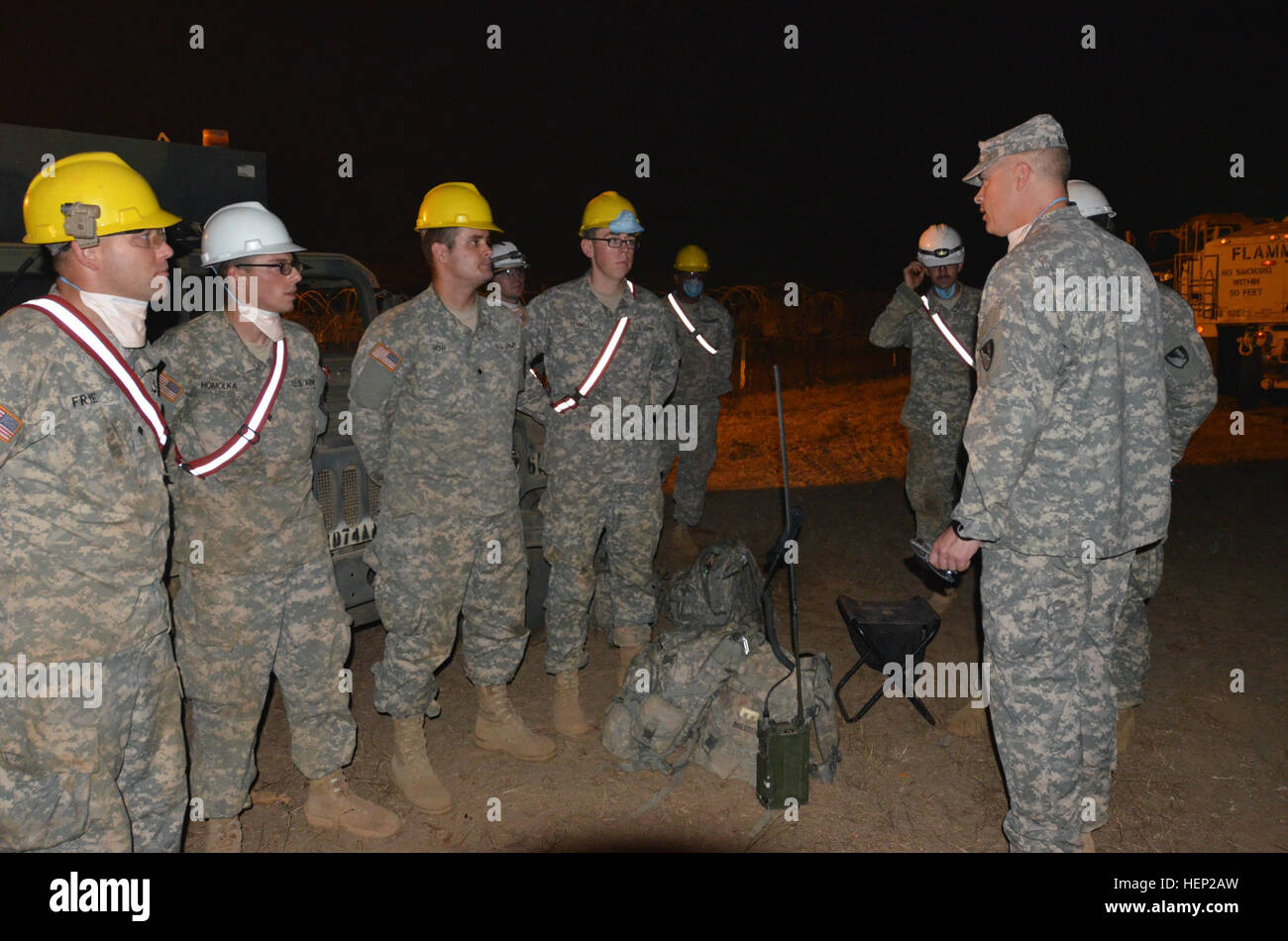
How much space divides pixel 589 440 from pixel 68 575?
2.44 meters

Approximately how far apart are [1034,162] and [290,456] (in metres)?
2.74

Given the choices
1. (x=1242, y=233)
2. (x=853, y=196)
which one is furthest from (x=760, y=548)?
(x=853, y=196)

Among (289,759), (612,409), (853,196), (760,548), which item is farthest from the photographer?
(853,196)

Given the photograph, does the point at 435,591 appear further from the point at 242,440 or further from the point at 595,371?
the point at 595,371

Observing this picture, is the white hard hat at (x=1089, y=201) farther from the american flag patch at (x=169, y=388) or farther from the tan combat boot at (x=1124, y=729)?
the american flag patch at (x=169, y=388)

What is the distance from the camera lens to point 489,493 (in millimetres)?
3973

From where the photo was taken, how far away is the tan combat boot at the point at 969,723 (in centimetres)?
448

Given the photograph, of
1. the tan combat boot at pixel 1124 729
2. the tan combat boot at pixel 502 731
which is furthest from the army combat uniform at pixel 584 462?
the tan combat boot at pixel 1124 729

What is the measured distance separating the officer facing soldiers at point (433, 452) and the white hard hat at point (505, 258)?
2.45m

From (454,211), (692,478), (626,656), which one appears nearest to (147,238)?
(454,211)

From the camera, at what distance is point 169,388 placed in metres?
3.27

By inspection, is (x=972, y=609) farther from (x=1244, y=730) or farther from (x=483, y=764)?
(x=483, y=764)

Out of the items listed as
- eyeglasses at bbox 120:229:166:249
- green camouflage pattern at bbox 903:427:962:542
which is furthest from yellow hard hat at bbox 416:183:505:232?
green camouflage pattern at bbox 903:427:962:542

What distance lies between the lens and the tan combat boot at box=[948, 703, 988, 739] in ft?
14.7
